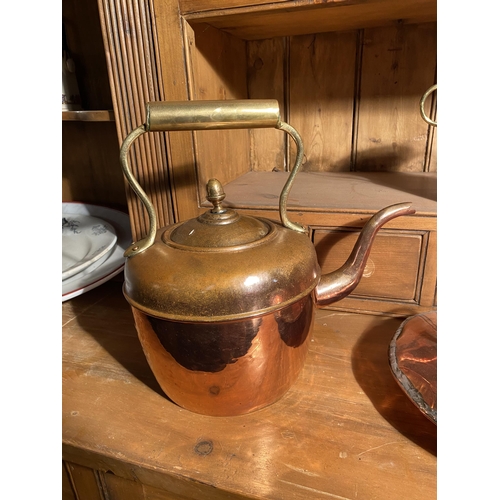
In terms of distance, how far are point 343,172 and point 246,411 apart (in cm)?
61

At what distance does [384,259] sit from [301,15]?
0.42 m

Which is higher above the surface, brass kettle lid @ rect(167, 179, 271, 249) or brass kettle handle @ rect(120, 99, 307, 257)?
brass kettle handle @ rect(120, 99, 307, 257)

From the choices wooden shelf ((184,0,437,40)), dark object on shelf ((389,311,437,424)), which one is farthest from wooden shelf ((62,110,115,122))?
dark object on shelf ((389,311,437,424))

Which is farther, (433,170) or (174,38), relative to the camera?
(433,170)

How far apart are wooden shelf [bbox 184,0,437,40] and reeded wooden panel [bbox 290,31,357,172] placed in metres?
0.03

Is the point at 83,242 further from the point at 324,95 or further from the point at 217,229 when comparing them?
the point at 324,95

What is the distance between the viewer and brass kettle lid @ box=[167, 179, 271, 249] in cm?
47

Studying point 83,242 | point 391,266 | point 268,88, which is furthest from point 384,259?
point 83,242

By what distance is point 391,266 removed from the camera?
68 centimetres

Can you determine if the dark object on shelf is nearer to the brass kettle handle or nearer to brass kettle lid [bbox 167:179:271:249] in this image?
brass kettle lid [bbox 167:179:271:249]

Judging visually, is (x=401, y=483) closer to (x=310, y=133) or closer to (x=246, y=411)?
(x=246, y=411)

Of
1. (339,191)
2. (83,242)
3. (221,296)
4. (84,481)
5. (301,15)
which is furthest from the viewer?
(83,242)

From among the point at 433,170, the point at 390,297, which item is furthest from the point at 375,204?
the point at 433,170

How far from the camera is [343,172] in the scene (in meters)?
0.91
